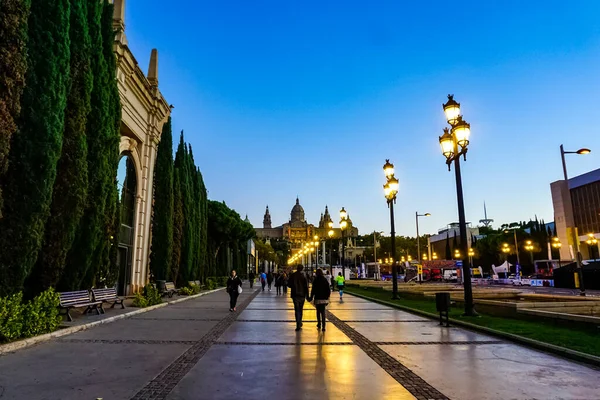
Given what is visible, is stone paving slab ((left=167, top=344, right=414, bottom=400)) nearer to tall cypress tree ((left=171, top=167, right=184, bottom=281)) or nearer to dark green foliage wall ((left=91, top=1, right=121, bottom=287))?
dark green foliage wall ((left=91, top=1, right=121, bottom=287))

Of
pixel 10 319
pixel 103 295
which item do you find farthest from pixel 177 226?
pixel 10 319

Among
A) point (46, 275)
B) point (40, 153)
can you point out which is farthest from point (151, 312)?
point (40, 153)

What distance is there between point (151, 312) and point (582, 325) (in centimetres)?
1336

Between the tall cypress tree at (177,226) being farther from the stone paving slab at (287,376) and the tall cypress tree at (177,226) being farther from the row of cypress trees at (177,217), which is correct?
the stone paving slab at (287,376)

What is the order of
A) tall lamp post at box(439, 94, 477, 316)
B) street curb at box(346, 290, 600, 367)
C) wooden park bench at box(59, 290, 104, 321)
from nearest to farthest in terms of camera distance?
street curb at box(346, 290, 600, 367) < wooden park bench at box(59, 290, 104, 321) < tall lamp post at box(439, 94, 477, 316)

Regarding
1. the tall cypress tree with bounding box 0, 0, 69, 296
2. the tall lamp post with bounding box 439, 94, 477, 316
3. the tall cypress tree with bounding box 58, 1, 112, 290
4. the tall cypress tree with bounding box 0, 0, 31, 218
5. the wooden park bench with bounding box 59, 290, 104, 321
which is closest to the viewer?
the tall cypress tree with bounding box 0, 0, 31, 218

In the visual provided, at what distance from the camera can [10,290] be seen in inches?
345

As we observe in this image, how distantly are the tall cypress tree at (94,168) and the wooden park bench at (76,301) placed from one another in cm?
41

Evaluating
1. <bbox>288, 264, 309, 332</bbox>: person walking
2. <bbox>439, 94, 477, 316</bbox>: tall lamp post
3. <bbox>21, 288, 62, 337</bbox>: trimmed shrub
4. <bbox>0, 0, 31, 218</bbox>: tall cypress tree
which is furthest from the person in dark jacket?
<bbox>0, 0, 31, 218</bbox>: tall cypress tree

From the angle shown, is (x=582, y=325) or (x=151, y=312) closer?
(x=582, y=325)

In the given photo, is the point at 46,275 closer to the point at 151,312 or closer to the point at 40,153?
the point at 40,153

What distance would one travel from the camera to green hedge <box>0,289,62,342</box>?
771 cm

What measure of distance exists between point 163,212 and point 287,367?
18.7 metres

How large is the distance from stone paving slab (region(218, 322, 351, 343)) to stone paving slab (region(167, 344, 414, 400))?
120 cm
